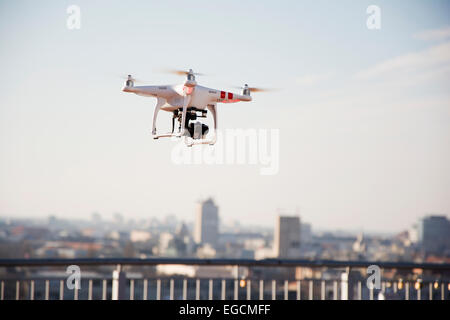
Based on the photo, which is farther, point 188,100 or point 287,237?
point 287,237

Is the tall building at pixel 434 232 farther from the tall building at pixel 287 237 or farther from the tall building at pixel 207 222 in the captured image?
the tall building at pixel 207 222

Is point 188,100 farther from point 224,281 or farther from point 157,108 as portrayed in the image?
point 224,281

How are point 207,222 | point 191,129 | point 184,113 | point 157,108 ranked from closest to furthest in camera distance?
point 184,113, point 191,129, point 157,108, point 207,222

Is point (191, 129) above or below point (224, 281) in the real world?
above

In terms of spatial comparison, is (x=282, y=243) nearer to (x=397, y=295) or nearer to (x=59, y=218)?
(x=59, y=218)

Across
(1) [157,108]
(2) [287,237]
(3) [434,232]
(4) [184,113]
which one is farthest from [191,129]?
(3) [434,232]

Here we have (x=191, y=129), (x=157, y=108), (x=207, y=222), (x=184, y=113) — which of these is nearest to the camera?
(x=184, y=113)

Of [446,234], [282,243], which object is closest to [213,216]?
[282,243]

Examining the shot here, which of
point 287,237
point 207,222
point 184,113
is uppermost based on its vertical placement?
point 184,113
